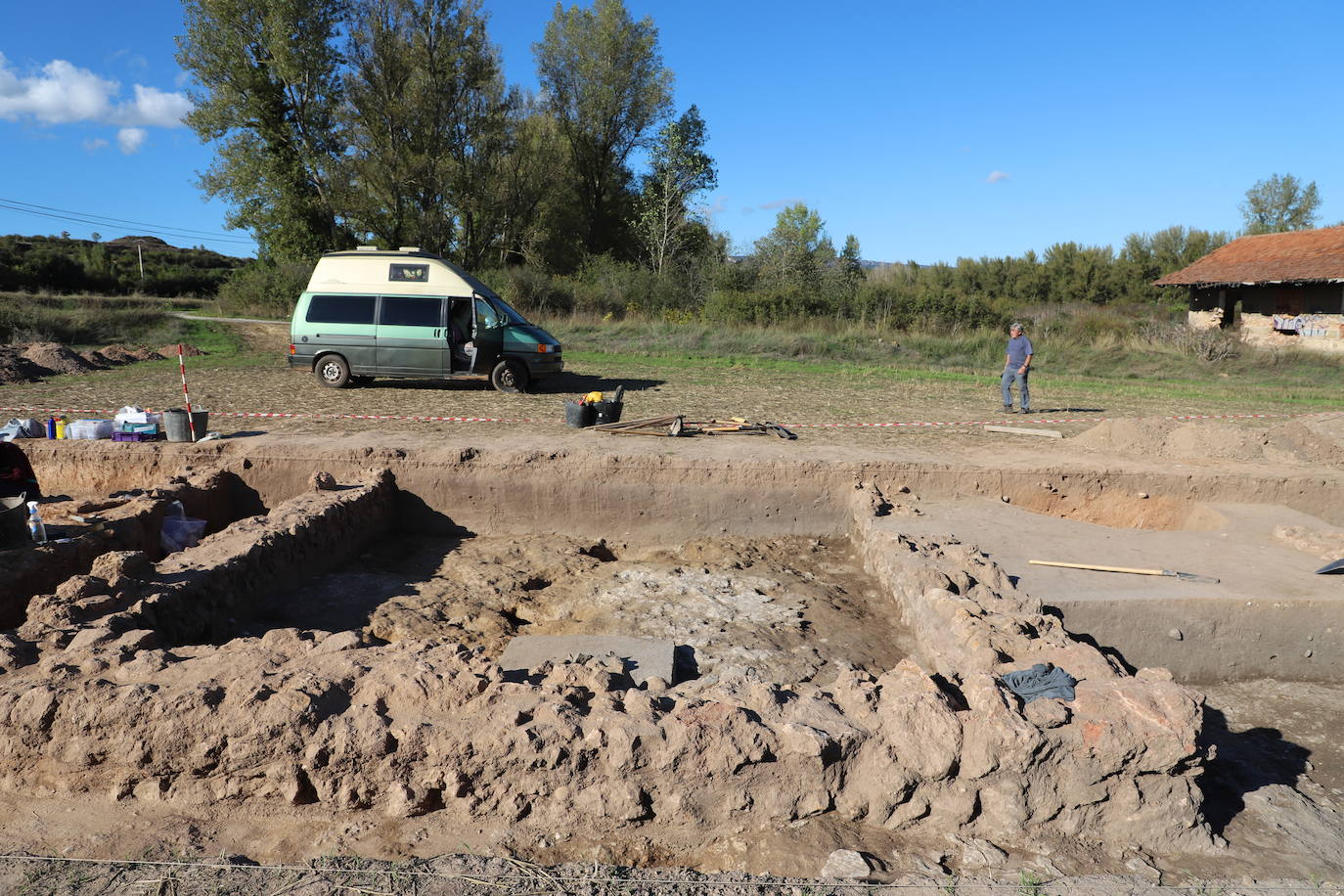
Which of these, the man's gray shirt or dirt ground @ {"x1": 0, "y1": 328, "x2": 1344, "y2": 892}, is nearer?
dirt ground @ {"x1": 0, "y1": 328, "x2": 1344, "y2": 892}

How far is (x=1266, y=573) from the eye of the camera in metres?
6.66

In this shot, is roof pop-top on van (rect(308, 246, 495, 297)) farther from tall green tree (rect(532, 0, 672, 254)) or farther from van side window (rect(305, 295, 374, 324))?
tall green tree (rect(532, 0, 672, 254))

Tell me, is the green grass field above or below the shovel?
above

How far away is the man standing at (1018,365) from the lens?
1296 centimetres

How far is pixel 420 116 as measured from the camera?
95.0 ft

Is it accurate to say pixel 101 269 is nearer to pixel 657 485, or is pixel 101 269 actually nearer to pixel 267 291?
pixel 267 291

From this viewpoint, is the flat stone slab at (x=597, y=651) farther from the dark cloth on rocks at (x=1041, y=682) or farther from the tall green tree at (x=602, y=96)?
the tall green tree at (x=602, y=96)

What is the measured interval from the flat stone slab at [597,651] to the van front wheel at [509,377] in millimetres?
9539

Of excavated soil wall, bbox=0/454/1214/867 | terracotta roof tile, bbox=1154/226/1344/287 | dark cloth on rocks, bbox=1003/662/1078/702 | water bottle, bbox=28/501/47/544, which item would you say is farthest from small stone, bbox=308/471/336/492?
terracotta roof tile, bbox=1154/226/1344/287

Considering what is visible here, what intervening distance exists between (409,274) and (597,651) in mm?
10765

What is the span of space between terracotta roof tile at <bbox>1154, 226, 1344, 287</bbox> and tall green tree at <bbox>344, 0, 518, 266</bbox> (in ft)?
80.9

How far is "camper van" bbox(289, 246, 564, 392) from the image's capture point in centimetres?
1434

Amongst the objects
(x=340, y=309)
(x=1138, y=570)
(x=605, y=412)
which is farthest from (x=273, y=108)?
(x=1138, y=570)

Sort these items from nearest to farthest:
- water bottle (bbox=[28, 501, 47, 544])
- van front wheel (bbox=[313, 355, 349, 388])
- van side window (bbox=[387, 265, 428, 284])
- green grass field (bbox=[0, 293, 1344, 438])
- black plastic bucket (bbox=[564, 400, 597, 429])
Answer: water bottle (bbox=[28, 501, 47, 544])
black plastic bucket (bbox=[564, 400, 597, 429])
green grass field (bbox=[0, 293, 1344, 438])
van side window (bbox=[387, 265, 428, 284])
van front wheel (bbox=[313, 355, 349, 388])
